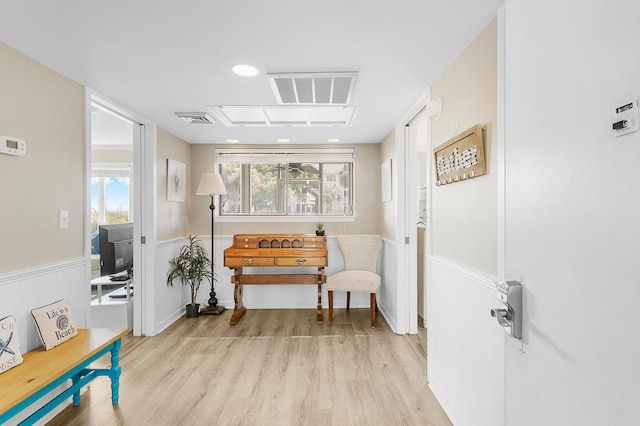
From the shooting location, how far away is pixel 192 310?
13.5ft

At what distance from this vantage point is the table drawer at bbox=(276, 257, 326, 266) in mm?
3941

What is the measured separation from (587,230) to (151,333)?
149 inches

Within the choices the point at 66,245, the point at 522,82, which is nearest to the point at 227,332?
the point at 66,245

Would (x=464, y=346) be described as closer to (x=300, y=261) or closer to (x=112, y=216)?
(x=300, y=261)

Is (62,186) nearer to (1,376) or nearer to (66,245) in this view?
(66,245)

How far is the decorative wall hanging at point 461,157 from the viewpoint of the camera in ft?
5.60

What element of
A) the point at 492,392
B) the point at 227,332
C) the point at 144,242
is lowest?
the point at 227,332

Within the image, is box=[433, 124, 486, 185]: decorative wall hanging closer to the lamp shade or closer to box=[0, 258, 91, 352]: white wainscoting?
box=[0, 258, 91, 352]: white wainscoting

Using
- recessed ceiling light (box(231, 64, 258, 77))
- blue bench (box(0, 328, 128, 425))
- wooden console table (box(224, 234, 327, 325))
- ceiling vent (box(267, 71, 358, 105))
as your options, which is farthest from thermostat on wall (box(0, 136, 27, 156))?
wooden console table (box(224, 234, 327, 325))

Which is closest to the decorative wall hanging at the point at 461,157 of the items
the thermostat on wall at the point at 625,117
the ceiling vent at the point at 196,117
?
the thermostat on wall at the point at 625,117

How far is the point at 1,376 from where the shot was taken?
1.67m

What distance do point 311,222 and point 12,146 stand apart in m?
3.17

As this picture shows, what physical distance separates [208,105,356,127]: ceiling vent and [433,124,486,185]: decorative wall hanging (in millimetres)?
1094

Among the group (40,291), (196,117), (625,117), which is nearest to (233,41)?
(196,117)
